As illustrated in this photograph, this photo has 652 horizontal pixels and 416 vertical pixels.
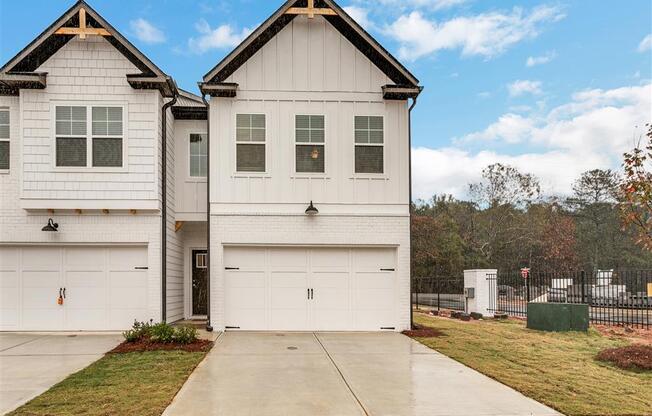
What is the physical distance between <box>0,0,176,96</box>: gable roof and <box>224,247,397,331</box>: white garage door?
180 inches

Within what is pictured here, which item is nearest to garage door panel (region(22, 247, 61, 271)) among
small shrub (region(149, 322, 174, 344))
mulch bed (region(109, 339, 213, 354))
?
mulch bed (region(109, 339, 213, 354))

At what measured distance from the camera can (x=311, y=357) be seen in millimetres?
10273

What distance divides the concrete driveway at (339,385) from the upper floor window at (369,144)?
466cm

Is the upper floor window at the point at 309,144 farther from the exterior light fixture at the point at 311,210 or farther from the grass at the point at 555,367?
the grass at the point at 555,367

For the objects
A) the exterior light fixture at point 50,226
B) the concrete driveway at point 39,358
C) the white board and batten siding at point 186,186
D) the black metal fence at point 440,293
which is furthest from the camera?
the black metal fence at point 440,293

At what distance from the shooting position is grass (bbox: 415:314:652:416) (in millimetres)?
7152

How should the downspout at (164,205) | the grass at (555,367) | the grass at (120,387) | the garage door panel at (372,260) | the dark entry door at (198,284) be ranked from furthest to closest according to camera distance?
the dark entry door at (198,284), the garage door panel at (372,260), the downspout at (164,205), the grass at (555,367), the grass at (120,387)

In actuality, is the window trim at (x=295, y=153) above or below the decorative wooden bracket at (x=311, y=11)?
below

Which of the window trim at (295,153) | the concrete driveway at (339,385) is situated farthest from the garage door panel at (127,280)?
the window trim at (295,153)

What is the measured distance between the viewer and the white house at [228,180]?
13469 millimetres

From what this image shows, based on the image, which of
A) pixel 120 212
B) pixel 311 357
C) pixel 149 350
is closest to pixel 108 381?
pixel 149 350

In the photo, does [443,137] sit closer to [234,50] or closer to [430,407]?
[234,50]

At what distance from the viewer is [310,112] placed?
46.9 ft

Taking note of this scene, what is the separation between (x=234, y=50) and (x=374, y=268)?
640cm
